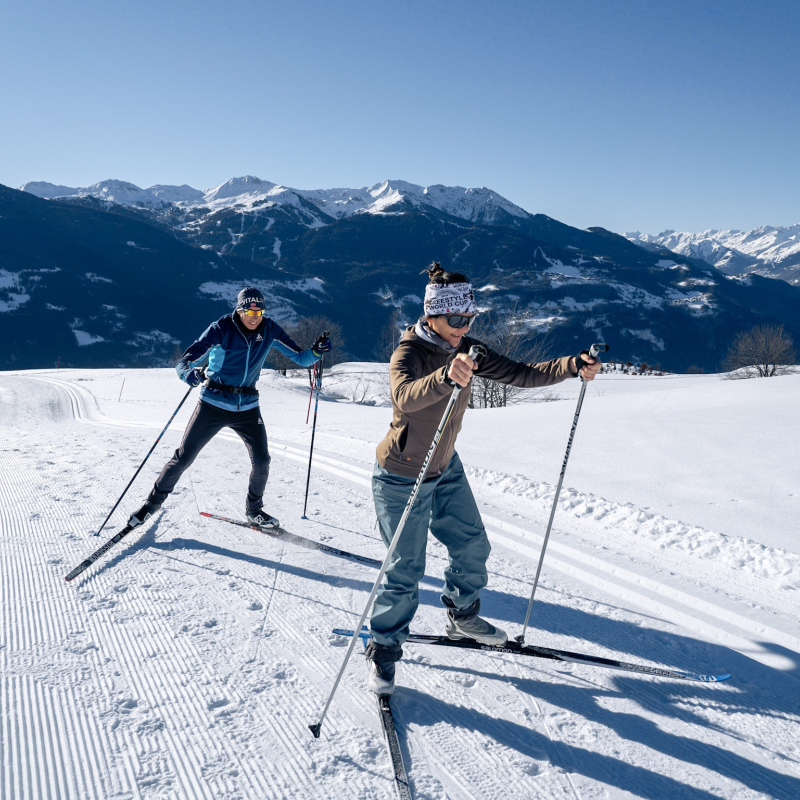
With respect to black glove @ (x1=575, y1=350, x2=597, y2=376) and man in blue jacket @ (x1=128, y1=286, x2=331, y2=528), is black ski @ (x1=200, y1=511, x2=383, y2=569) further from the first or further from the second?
black glove @ (x1=575, y1=350, x2=597, y2=376)

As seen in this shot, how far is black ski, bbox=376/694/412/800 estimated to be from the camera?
2.08 m

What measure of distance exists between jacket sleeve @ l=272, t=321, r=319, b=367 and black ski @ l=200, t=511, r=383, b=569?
5.22 ft

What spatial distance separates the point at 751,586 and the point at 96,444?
876 centimetres

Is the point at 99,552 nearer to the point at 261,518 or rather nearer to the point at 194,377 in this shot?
the point at 261,518

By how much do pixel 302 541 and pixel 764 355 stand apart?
39961mm

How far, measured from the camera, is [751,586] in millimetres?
3807

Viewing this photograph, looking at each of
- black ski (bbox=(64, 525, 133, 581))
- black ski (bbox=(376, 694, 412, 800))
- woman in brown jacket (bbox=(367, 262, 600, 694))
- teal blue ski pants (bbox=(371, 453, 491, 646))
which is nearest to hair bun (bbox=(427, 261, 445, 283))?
woman in brown jacket (bbox=(367, 262, 600, 694))

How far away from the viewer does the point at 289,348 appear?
500 cm

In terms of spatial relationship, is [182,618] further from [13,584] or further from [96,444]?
[96,444]

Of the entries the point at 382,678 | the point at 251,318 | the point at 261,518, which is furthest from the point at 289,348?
the point at 382,678

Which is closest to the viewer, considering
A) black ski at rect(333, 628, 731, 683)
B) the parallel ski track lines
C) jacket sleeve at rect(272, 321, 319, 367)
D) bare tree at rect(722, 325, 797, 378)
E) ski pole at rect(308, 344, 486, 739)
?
ski pole at rect(308, 344, 486, 739)

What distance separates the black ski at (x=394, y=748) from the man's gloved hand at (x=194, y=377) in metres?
3.10

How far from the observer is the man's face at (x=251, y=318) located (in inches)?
177

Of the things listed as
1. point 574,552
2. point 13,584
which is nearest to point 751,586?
point 574,552
